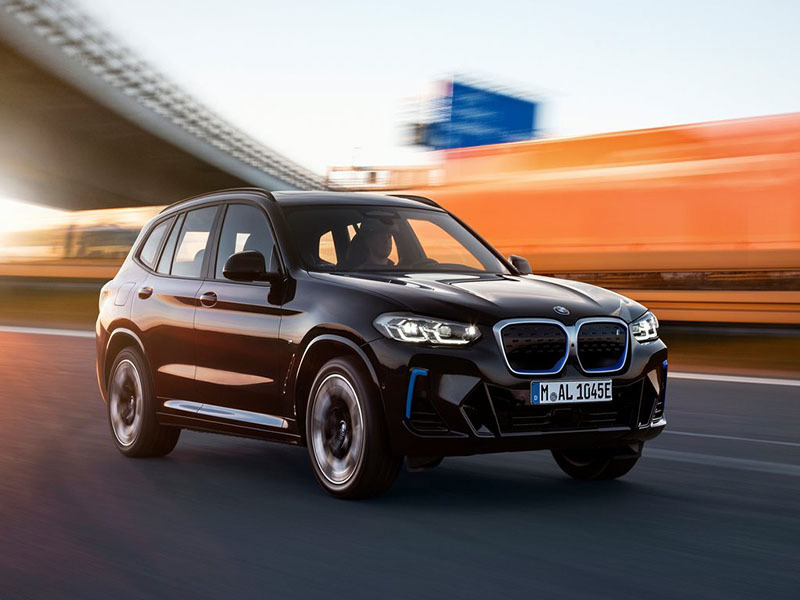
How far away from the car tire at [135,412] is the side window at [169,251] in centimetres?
57

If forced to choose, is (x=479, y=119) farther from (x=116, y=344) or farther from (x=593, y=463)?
(x=593, y=463)

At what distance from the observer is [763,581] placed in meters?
4.86

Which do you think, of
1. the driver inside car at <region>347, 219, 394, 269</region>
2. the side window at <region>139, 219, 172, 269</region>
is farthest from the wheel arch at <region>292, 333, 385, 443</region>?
the side window at <region>139, 219, 172, 269</region>

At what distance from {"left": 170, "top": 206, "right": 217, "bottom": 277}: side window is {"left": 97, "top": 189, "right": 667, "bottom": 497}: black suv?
0.06ft

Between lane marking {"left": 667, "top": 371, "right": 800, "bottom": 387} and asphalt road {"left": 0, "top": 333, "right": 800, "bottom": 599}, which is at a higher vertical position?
lane marking {"left": 667, "top": 371, "right": 800, "bottom": 387}

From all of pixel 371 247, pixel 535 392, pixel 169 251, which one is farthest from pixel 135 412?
pixel 535 392

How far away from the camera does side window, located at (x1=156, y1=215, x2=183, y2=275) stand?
28.1 ft

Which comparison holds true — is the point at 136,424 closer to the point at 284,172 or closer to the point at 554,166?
the point at 554,166

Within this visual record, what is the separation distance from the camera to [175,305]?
26.5ft

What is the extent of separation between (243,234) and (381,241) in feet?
2.90

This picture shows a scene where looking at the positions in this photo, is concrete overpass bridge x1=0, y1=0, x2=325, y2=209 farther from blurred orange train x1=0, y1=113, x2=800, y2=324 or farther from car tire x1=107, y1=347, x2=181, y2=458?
car tire x1=107, y1=347, x2=181, y2=458

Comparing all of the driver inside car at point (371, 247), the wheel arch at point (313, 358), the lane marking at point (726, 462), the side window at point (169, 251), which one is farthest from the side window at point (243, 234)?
the lane marking at point (726, 462)

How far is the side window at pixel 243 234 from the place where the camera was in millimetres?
7668

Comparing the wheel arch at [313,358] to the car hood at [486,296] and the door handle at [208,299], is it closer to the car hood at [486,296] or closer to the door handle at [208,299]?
the car hood at [486,296]
